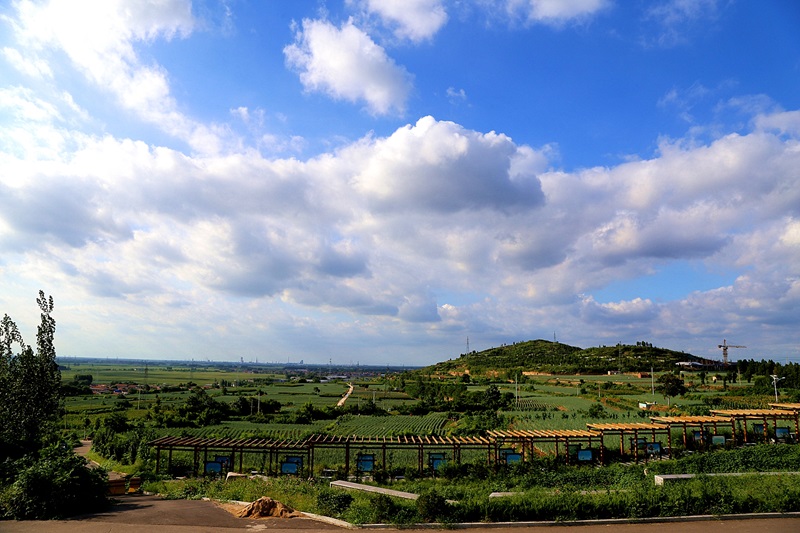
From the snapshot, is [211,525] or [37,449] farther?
[37,449]

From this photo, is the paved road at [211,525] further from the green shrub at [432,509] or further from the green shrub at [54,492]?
the green shrub at [432,509]

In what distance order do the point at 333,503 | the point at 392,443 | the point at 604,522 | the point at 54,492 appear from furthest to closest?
the point at 392,443 → the point at 54,492 → the point at 333,503 → the point at 604,522

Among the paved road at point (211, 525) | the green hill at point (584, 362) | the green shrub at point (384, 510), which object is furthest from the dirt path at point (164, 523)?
the green hill at point (584, 362)

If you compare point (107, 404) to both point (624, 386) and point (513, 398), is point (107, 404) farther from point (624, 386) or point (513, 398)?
point (624, 386)

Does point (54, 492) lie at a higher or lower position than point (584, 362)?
higher

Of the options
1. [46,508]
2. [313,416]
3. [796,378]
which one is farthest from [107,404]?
[796,378]

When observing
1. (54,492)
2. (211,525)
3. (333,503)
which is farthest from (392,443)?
(54,492)

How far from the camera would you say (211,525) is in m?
14.4

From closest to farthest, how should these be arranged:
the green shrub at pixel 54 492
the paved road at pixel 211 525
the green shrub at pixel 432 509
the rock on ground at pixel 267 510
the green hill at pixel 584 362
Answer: the paved road at pixel 211 525, the green shrub at pixel 432 509, the rock on ground at pixel 267 510, the green shrub at pixel 54 492, the green hill at pixel 584 362

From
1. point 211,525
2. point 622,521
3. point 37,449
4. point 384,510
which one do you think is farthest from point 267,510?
point 37,449

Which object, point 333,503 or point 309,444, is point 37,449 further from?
point 333,503

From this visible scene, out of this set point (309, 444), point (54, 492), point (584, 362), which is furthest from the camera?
point (584, 362)

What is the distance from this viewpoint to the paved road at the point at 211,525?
12.9 meters

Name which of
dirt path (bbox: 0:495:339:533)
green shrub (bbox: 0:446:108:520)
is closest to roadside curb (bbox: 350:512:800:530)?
dirt path (bbox: 0:495:339:533)
